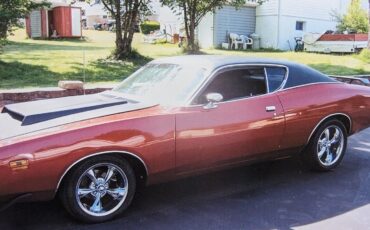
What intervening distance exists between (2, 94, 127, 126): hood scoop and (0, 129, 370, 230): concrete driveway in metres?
0.90

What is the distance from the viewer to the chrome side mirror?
4629 millimetres

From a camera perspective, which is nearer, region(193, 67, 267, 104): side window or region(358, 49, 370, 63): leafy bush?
region(193, 67, 267, 104): side window

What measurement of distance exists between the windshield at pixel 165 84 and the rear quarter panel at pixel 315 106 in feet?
3.47

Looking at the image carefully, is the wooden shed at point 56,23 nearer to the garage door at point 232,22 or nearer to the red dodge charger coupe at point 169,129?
the garage door at point 232,22

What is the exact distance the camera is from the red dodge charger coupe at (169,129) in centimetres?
388

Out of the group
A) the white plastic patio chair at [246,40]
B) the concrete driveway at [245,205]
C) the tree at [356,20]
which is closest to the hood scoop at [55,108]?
the concrete driveway at [245,205]

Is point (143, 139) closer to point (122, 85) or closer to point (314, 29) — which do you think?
point (122, 85)

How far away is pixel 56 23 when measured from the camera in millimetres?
28031

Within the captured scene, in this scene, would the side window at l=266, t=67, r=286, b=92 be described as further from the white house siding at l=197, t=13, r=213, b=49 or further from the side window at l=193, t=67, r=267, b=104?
the white house siding at l=197, t=13, r=213, b=49

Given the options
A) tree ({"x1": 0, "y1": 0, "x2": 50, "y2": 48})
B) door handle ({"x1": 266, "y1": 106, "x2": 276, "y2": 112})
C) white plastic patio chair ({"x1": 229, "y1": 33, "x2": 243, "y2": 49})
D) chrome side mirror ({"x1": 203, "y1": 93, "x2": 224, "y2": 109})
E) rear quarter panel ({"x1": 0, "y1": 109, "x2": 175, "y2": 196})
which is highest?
tree ({"x1": 0, "y1": 0, "x2": 50, "y2": 48})

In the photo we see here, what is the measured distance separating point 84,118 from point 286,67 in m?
2.52

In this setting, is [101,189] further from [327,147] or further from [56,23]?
[56,23]

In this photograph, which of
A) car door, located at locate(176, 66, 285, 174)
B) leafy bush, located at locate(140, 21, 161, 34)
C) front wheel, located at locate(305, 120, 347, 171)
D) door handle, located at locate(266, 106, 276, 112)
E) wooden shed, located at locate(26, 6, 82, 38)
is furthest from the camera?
leafy bush, located at locate(140, 21, 161, 34)

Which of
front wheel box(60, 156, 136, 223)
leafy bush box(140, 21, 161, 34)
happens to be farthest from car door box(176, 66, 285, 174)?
leafy bush box(140, 21, 161, 34)
